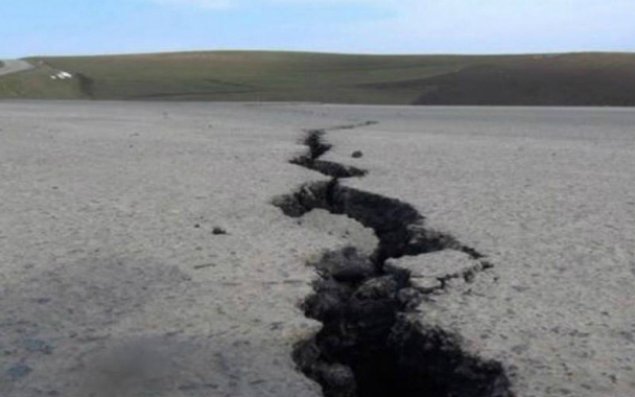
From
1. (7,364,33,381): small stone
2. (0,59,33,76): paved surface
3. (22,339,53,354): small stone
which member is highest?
(7,364,33,381): small stone

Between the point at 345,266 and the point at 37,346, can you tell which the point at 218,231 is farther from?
the point at 37,346

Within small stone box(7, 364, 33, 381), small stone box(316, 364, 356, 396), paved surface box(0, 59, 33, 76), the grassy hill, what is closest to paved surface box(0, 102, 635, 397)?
small stone box(7, 364, 33, 381)

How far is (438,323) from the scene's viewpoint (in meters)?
2.59

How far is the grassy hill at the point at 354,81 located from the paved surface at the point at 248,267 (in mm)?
17394

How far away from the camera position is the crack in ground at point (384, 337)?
2.35 metres

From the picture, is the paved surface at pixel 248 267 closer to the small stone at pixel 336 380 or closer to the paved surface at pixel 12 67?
the small stone at pixel 336 380

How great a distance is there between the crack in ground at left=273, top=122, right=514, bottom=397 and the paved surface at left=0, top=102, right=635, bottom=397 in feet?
0.19

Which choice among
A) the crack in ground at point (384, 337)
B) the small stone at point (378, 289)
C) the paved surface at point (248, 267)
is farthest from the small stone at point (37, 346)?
the small stone at point (378, 289)

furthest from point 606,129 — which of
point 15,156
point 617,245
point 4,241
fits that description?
point 4,241

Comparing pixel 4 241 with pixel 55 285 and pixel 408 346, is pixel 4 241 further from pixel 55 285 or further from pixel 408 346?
pixel 408 346

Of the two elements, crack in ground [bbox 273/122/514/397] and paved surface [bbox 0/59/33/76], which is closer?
crack in ground [bbox 273/122/514/397]

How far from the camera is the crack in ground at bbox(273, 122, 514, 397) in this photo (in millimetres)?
2348

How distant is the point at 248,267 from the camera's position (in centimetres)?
329

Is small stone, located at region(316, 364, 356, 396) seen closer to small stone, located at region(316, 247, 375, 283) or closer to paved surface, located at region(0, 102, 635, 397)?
paved surface, located at region(0, 102, 635, 397)
